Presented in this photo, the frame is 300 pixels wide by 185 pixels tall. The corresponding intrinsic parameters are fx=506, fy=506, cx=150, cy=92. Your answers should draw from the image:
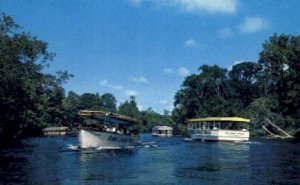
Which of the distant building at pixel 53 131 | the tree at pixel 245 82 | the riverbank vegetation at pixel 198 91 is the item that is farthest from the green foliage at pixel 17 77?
the tree at pixel 245 82

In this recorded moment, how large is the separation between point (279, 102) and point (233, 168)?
86553 mm

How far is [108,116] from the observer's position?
61.3 metres

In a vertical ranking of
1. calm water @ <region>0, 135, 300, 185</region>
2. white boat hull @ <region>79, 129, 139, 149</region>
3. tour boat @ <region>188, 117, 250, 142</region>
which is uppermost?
tour boat @ <region>188, 117, 250, 142</region>

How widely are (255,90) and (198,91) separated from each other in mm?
18535

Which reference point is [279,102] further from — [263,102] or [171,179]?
[171,179]

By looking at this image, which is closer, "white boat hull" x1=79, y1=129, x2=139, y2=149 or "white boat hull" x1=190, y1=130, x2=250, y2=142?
"white boat hull" x1=79, y1=129, x2=139, y2=149

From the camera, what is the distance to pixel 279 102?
122625 millimetres

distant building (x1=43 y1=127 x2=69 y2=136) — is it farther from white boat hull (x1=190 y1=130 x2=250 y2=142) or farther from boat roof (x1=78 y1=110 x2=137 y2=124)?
boat roof (x1=78 y1=110 x2=137 y2=124)

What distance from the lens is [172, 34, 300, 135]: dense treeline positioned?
112 meters

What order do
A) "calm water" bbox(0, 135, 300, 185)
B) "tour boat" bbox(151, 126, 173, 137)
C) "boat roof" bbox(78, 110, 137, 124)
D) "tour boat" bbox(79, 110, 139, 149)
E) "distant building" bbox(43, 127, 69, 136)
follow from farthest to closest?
"tour boat" bbox(151, 126, 173, 137)
"distant building" bbox(43, 127, 69, 136)
"boat roof" bbox(78, 110, 137, 124)
"tour boat" bbox(79, 110, 139, 149)
"calm water" bbox(0, 135, 300, 185)

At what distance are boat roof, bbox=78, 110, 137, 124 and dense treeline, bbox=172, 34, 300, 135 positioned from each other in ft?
174

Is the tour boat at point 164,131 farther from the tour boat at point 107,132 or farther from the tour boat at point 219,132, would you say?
the tour boat at point 107,132

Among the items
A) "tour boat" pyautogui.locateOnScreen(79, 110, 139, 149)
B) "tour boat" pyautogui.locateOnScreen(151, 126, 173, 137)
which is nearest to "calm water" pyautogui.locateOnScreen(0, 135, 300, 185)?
"tour boat" pyautogui.locateOnScreen(79, 110, 139, 149)

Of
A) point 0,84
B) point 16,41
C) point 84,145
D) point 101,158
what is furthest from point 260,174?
point 16,41
